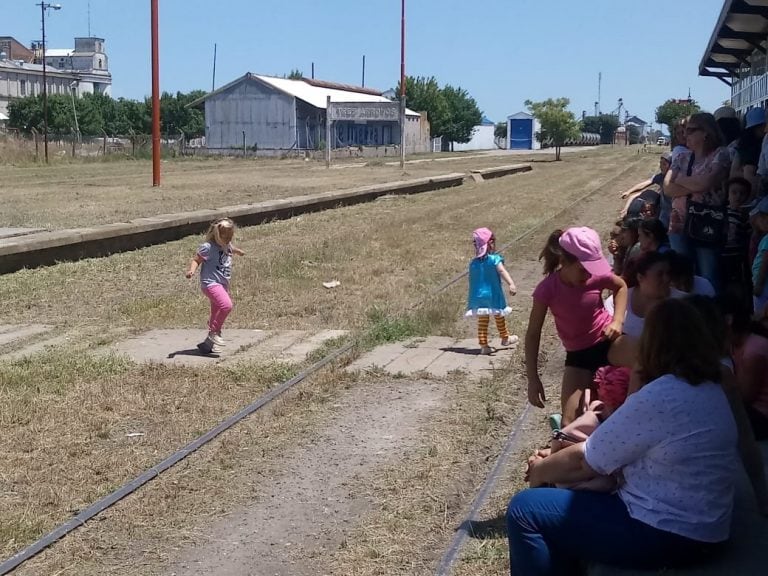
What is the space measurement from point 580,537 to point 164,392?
14.0ft

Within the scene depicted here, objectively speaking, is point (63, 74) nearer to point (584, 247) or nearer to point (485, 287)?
point (485, 287)

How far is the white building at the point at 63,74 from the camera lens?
339 ft

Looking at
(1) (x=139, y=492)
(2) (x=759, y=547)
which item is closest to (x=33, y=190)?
(1) (x=139, y=492)

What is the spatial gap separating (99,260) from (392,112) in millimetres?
30403

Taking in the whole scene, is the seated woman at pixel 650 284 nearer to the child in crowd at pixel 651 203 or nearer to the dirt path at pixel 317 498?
the dirt path at pixel 317 498

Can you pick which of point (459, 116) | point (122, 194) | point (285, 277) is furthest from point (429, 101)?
point (285, 277)

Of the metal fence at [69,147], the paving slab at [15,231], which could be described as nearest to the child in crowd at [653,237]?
the paving slab at [15,231]

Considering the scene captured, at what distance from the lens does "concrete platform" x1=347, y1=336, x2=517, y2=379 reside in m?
8.05

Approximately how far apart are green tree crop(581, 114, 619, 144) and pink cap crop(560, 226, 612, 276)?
12792 centimetres

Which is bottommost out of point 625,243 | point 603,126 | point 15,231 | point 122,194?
point 15,231

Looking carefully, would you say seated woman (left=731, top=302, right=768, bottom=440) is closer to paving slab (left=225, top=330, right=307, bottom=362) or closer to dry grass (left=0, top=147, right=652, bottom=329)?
paving slab (left=225, top=330, right=307, bottom=362)

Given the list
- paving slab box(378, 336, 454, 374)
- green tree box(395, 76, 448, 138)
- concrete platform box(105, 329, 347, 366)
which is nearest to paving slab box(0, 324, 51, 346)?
concrete platform box(105, 329, 347, 366)

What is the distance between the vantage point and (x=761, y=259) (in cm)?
668

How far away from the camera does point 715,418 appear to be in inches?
137
